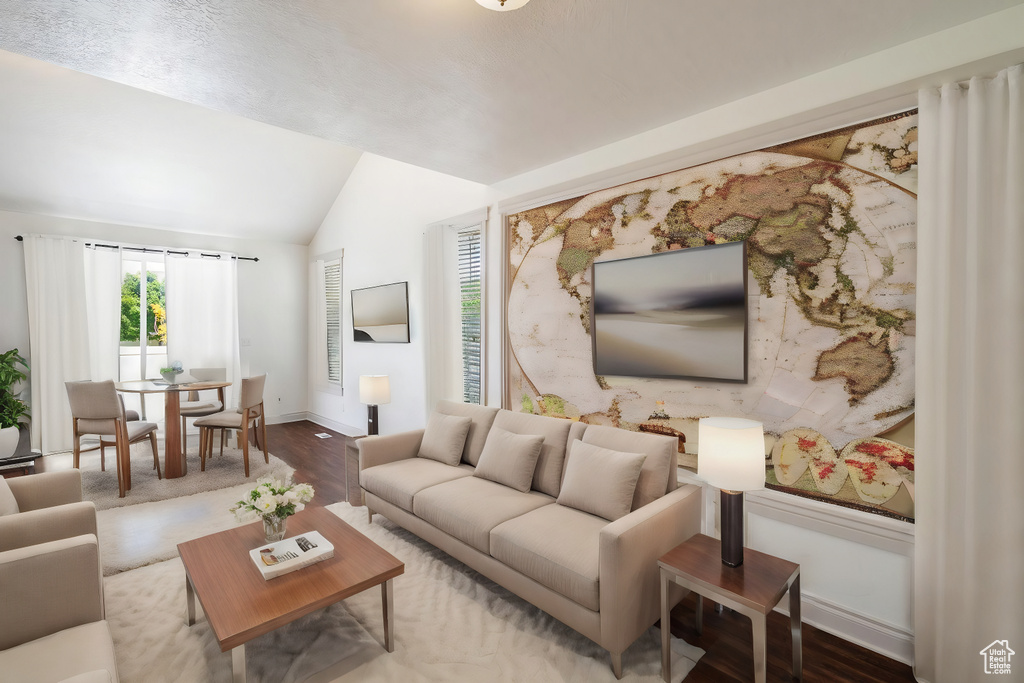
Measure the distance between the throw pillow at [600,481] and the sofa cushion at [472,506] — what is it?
0.77 feet

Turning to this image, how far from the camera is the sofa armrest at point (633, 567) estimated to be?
1881mm

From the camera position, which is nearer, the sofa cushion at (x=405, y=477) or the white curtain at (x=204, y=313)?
the sofa cushion at (x=405, y=477)

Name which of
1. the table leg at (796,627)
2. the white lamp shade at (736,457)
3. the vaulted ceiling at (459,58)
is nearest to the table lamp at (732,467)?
the white lamp shade at (736,457)

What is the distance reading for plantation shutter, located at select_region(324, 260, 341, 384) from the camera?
645 cm

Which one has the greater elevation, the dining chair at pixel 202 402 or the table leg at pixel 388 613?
the dining chair at pixel 202 402

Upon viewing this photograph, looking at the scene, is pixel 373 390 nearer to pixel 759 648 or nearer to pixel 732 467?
pixel 732 467

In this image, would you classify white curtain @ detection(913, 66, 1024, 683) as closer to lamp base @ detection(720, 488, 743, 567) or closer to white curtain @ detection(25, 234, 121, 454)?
lamp base @ detection(720, 488, 743, 567)

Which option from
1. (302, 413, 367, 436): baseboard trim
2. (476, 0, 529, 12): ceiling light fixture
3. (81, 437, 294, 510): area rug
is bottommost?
(81, 437, 294, 510): area rug

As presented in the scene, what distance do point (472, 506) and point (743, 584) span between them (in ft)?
4.59

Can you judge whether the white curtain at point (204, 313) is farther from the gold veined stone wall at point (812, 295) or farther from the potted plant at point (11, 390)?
the gold veined stone wall at point (812, 295)

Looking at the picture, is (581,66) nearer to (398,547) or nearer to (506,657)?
(506,657)

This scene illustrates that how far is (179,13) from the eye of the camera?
71.7 inches

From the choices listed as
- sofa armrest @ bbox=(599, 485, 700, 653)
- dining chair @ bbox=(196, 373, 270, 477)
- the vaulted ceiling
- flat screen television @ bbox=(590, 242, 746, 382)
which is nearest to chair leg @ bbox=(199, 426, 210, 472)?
dining chair @ bbox=(196, 373, 270, 477)

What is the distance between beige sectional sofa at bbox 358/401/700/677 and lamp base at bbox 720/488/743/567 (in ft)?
0.89
